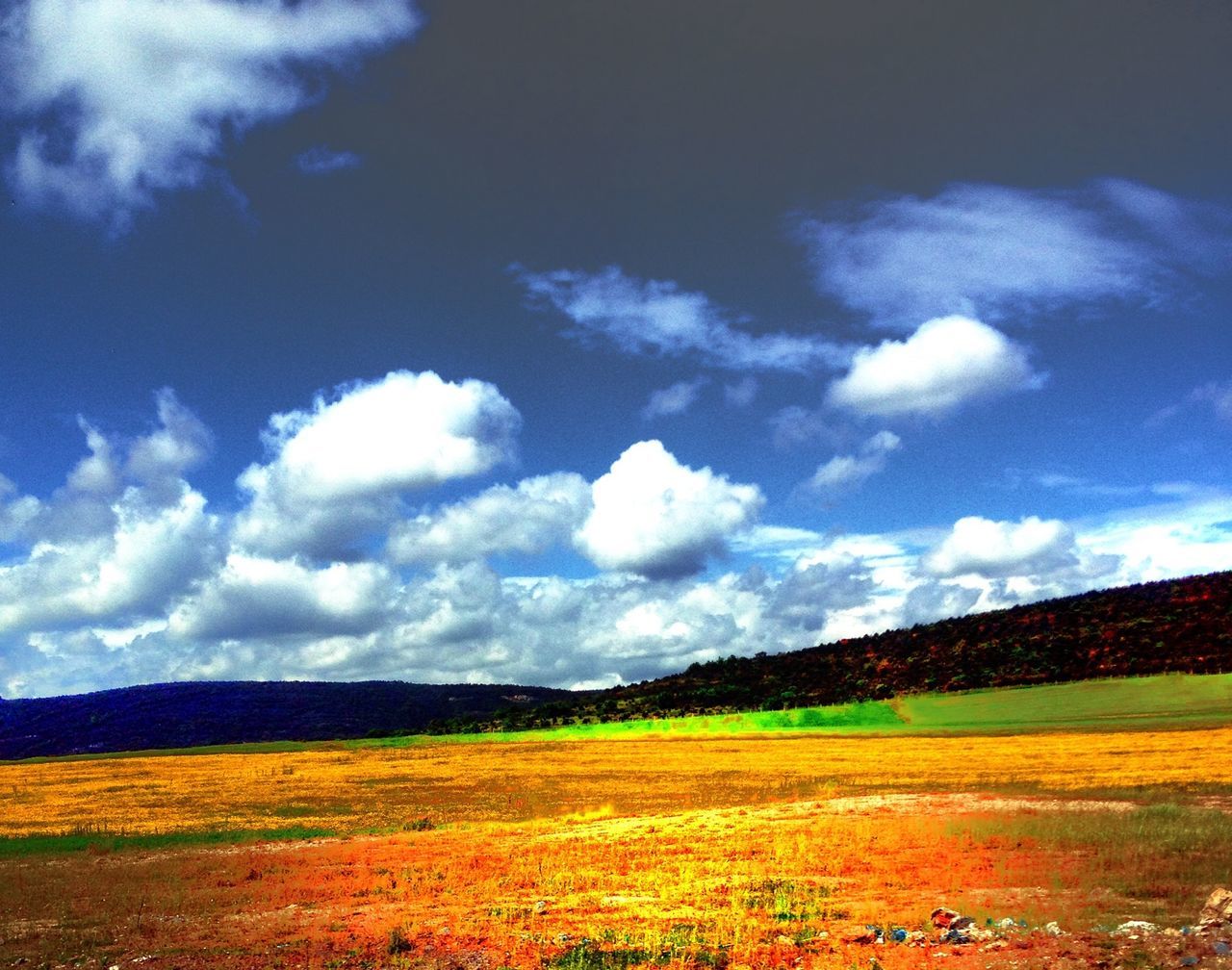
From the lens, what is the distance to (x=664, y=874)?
2484 cm

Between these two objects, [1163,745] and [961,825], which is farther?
[1163,745]

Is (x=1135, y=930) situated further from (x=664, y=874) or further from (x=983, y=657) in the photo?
(x=983, y=657)

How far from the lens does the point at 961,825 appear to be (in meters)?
30.9

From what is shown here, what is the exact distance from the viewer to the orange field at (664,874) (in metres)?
17.7

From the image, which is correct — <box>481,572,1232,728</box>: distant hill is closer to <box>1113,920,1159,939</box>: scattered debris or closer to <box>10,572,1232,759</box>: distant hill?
<box>10,572,1232,759</box>: distant hill

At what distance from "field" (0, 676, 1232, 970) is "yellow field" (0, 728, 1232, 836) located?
432 mm

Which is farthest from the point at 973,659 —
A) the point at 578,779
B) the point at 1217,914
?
the point at 1217,914

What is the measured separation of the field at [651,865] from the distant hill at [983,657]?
5528 centimetres

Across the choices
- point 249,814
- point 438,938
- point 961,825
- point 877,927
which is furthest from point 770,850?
point 249,814

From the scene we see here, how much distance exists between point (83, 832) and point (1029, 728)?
72.8 m

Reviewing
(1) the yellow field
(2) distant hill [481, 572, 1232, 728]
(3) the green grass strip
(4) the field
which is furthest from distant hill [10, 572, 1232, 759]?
(3) the green grass strip

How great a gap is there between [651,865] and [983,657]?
11595 centimetres

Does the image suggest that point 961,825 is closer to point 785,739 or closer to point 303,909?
point 303,909

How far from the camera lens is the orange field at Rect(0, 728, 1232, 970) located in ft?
58.0
